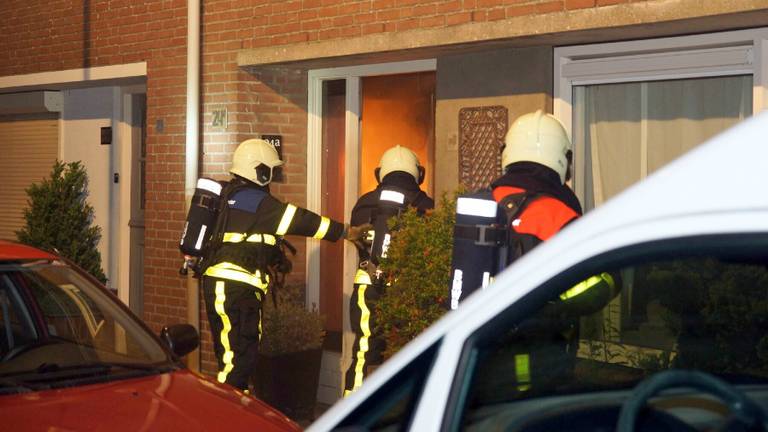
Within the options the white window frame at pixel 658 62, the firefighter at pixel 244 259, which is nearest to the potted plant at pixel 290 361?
the firefighter at pixel 244 259

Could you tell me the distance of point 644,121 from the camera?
24.6 ft

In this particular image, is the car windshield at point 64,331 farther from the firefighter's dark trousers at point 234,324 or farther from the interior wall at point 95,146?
the interior wall at point 95,146

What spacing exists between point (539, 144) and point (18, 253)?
7.96 ft

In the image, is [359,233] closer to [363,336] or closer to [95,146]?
[363,336]

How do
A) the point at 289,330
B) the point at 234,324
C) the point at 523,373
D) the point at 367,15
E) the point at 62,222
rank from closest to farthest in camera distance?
the point at 523,373
the point at 234,324
the point at 367,15
the point at 289,330
the point at 62,222

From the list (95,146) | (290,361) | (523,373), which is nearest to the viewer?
(523,373)

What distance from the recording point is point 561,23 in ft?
22.8

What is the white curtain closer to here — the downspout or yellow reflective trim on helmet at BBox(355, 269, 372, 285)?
yellow reflective trim on helmet at BBox(355, 269, 372, 285)

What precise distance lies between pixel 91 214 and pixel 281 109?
12.0 ft

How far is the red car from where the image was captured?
4.36m

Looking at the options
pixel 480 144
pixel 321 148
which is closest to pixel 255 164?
pixel 480 144

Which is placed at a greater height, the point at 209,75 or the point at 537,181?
the point at 209,75

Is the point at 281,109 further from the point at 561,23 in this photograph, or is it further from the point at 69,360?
the point at 69,360

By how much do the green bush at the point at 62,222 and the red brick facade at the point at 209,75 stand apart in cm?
139
